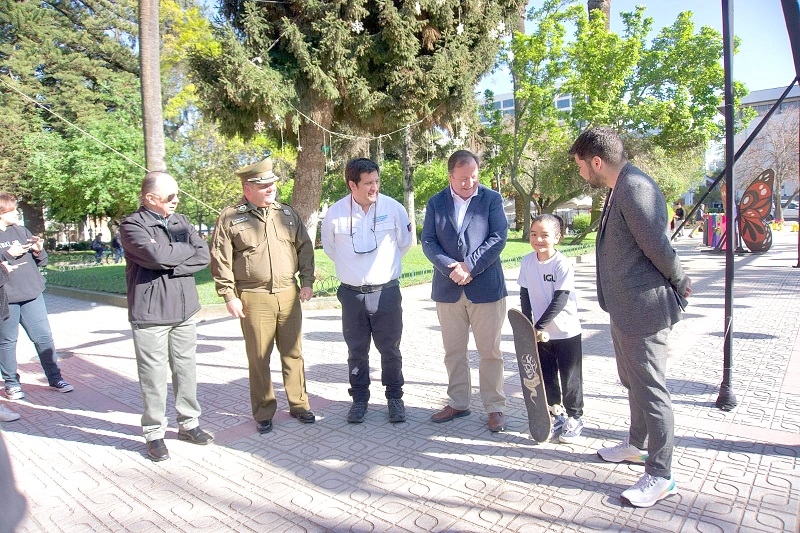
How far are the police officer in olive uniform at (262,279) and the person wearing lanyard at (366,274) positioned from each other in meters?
0.33

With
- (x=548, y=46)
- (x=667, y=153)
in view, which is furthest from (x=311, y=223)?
(x=667, y=153)

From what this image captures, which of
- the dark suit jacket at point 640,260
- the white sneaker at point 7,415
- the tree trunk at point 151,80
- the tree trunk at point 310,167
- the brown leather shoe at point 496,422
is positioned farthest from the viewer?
the tree trunk at point 310,167

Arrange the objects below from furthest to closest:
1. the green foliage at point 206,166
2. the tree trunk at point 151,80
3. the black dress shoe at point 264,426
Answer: the green foliage at point 206,166 < the tree trunk at point 151,80 < the black dress shoe at point 264,426

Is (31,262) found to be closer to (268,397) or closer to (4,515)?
(268,397)

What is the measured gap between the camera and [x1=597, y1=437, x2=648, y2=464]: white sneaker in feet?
11.5

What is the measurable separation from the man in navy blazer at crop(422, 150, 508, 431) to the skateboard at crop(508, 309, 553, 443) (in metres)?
0.33

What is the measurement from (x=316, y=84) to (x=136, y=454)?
8.94m

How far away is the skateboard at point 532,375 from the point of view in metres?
3.73

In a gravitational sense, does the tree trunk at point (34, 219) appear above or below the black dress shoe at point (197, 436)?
above

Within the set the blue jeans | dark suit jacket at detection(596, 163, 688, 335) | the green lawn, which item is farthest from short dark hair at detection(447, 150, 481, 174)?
the green lawn

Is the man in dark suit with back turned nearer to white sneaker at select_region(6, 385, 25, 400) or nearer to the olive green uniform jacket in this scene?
the olive green uniform jacket

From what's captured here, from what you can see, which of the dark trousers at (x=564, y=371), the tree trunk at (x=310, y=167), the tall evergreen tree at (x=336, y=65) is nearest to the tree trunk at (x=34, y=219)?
the tree trunk at (x=310, y=167)

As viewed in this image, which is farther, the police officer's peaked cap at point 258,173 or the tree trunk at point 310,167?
the tree trunk at point 310,167

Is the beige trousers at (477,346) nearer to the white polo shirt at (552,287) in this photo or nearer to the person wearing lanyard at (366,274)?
the white polo shirt at (552,287)
